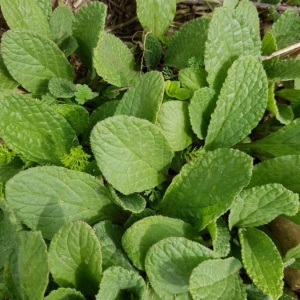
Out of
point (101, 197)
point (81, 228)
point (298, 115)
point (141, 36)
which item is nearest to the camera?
point (81, 228)

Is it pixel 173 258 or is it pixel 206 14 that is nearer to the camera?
pixel 173 258

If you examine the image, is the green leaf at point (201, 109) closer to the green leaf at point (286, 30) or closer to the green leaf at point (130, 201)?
the green leaf at point (130, 201)

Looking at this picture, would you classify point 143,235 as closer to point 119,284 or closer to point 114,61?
point 119,284

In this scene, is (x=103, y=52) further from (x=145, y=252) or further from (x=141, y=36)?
(x=145, y=252)

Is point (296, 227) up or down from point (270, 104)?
down

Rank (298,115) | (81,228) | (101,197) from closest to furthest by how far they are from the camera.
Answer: (81,228) → (101,197) → (298,115)

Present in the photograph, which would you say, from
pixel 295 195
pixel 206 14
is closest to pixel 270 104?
pixel 295 195

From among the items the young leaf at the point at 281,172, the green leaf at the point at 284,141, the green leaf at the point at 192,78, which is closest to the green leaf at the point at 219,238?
the young leaf at the point at 281,172

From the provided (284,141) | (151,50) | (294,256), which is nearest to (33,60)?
(151,50)
